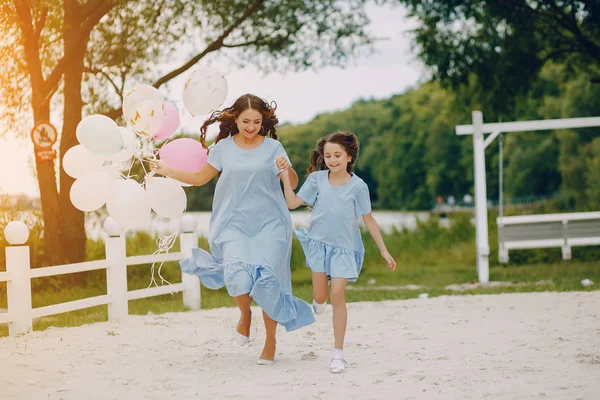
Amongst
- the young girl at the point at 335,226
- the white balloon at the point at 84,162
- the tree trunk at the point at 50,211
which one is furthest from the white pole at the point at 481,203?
the white balloon at the point at 84,162

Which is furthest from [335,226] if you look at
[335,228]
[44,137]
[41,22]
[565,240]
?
[565,240]

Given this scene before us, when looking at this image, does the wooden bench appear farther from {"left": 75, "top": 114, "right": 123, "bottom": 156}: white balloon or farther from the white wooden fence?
{"left": 75, "top": 114, "right": 123, "bottom": 156}: white balloon

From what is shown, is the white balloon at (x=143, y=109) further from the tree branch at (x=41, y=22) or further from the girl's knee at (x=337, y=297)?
the tree branch at (x=41, y=22)

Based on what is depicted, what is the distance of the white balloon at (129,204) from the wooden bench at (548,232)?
9087mm

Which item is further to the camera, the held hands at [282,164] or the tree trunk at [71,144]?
the tree trunk at [71,144]

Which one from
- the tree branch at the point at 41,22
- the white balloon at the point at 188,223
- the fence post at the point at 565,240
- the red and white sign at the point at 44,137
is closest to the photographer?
the white balloon at the point at 188,223

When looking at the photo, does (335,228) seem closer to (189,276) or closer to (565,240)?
(189,276)

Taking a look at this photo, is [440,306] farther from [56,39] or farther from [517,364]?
[56,39]

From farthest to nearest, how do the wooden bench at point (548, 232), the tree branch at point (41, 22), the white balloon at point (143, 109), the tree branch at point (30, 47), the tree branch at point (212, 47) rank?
the wooden bench at point (548, 232) < the tree branch at point (212, 47) < the tree branch at point (41, 22) < the tree branch at point (30, 47) < the white balloon at point (143, 109)

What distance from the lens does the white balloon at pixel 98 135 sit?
5730 mm

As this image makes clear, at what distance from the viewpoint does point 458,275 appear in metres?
14.5

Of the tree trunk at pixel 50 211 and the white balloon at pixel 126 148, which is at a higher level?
the white balloon at pixel 126 148

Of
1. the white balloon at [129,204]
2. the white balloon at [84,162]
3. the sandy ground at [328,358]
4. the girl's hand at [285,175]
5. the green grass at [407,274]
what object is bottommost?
the green grass at [407,274]

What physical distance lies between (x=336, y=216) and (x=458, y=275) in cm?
945
